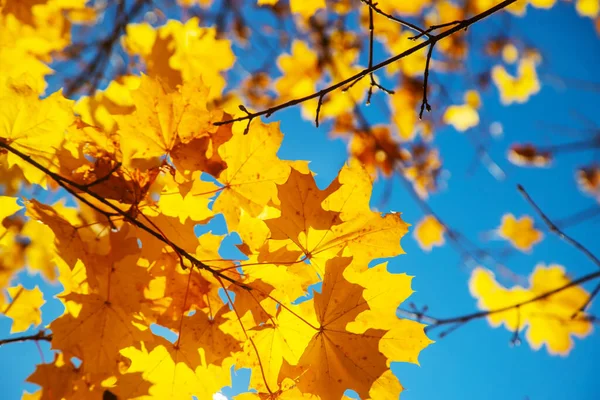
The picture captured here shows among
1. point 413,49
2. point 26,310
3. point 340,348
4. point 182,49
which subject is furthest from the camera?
point 182,49

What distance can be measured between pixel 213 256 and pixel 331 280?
394mm

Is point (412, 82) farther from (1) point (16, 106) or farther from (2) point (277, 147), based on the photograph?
(1) point (16, 106)

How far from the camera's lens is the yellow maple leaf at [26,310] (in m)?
1.44

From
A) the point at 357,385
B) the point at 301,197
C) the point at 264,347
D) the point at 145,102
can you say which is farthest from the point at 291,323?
the point at 145,102

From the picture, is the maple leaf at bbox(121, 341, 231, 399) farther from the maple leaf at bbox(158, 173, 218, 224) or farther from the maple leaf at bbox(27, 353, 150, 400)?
the maple leaf at bbox(158, 173, 218, 224)

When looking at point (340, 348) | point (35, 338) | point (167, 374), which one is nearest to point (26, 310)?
point (35, 338)

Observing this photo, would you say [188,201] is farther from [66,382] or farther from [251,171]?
[66,382]

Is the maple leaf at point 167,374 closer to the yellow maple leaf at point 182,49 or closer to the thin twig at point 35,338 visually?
the thin twig at point 35,338

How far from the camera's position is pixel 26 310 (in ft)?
4.86

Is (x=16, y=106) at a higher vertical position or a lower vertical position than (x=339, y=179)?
higher

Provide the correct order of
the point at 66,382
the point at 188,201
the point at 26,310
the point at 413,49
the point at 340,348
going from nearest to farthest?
the point at 413,49 < the point at 340,348 < the point at 188,201 < the point at 66,382 < the point at 26,310

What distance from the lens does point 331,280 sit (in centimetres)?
100

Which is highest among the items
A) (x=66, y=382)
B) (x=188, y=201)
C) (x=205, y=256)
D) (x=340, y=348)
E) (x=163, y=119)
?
(x=163, y=119)

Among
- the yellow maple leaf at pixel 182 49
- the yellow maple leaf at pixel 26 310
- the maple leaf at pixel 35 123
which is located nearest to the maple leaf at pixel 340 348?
the maple leaf at pixel 35 123
